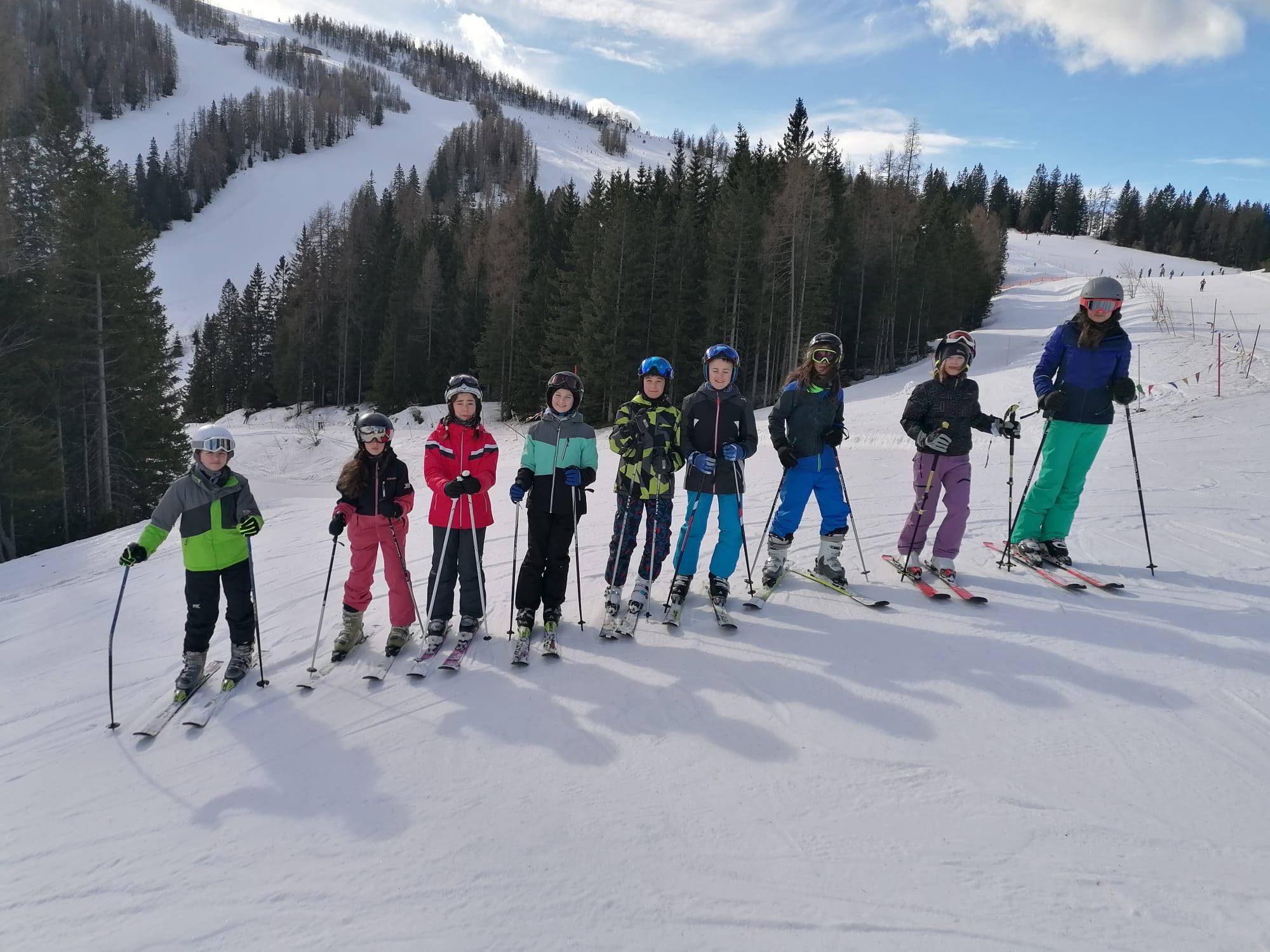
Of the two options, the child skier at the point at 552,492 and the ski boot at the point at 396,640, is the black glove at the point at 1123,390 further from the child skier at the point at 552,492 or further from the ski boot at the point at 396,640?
the ski boot at the point at 396,640

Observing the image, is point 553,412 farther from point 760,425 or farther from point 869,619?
point 760,425

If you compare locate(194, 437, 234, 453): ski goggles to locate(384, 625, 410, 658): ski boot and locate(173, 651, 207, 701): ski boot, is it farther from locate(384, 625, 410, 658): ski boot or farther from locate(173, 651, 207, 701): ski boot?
locate(384, 625, 410, 658): ski boot

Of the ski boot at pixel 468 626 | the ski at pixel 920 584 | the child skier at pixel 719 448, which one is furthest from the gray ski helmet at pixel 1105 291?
the ski boot at pixel 468 626

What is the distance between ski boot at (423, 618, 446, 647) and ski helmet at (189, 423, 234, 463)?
184cm

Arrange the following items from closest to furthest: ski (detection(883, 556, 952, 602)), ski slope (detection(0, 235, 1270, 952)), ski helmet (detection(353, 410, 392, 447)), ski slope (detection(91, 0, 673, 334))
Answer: ski slope (detection(0, 235, 1270, 952)), ski helmet (detection(353, 410, 392, 447)), ski (detection(883, 556, 952, 602)), ski slope (detection(91, 0, 673, 334))

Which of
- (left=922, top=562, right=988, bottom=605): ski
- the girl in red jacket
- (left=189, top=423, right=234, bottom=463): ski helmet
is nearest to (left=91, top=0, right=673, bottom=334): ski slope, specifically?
(left=189, top=423, right=234, bottom=463): ski helmet

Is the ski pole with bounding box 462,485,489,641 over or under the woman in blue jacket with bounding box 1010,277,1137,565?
under

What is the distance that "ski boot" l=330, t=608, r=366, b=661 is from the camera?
4.91m

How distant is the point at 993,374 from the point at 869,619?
753 inches

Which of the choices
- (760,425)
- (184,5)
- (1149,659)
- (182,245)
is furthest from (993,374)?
(184,5)

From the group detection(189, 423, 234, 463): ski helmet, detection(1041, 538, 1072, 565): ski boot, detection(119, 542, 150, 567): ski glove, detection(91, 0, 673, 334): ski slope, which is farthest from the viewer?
detection(91, 0, 673, 334): ski slope

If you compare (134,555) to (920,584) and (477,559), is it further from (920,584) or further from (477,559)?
(920,584)

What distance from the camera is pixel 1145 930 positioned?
7.68 ft

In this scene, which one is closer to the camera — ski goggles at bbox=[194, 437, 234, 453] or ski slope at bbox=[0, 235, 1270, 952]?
ski slope at bbox=[0, 235, 1270, 952]
